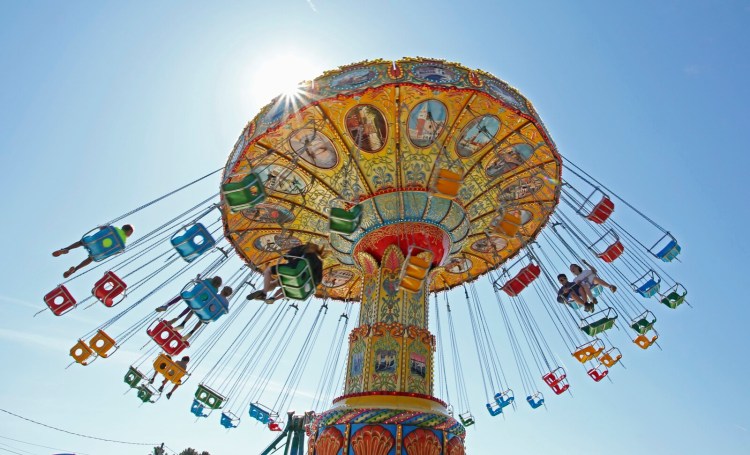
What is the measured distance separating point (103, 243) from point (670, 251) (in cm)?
994

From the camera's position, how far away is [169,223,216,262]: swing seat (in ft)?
26.1

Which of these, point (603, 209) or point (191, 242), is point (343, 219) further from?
point (603, 209)

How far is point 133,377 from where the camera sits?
914cm

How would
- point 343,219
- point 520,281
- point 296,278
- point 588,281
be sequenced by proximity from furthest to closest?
point 520,281 → point 588,281 → point 296,278 → point 343,219

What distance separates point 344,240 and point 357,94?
3428 mm

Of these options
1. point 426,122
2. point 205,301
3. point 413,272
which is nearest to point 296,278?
point 205,301

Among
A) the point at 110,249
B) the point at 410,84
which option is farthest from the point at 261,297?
the point at 410,84

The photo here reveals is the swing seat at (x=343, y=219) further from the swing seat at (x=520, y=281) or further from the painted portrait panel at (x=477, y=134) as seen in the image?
the swing seat at (x=520, y=281)

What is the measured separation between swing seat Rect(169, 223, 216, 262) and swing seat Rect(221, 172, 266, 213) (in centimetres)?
108

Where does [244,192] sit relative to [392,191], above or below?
below

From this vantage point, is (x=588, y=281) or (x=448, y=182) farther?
(x=588, y=281)

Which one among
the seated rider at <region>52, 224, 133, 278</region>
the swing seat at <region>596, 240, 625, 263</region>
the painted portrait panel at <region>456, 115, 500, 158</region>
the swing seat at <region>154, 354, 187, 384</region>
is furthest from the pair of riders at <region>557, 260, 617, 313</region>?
the seated rider at <region>52, 224, 133, 278</region>

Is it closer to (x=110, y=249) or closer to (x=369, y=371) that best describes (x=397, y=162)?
(x=369, y=371)

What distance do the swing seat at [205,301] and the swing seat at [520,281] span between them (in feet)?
18.2
